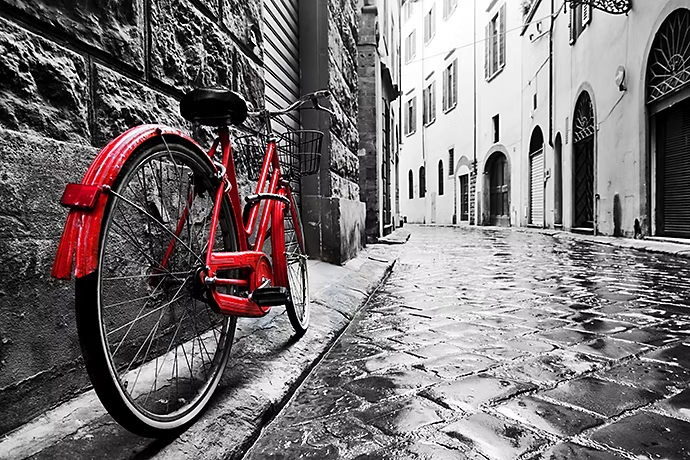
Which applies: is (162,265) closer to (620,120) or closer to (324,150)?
(324,150)

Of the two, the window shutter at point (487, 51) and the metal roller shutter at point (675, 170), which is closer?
the metal roller shutter at point (675, 170)

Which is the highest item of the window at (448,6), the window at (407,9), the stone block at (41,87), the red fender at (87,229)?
the window at (407,9)

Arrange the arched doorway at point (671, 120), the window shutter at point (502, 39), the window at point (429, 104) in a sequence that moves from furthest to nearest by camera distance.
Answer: the window at point (429, 104)
the window shutter at point (502, 39)
the arched doorway at point (671, 120)

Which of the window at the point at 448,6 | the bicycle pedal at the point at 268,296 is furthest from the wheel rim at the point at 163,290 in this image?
the window at the point at 448,6

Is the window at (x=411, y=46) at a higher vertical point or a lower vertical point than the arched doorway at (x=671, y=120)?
higher

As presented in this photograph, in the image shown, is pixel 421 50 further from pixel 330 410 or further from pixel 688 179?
pixel 330 410

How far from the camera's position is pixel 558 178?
45.3ft

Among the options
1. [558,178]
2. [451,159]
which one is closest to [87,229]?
[558,178]

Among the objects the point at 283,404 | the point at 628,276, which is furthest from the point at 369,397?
the point at 628,276

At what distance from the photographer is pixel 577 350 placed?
263cm

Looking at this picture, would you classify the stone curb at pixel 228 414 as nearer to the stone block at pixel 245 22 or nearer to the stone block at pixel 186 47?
the stone block at pixel 186 47

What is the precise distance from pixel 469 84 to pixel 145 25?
2095 cm

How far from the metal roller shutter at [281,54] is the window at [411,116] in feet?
81.1

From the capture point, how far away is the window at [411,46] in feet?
96.2
